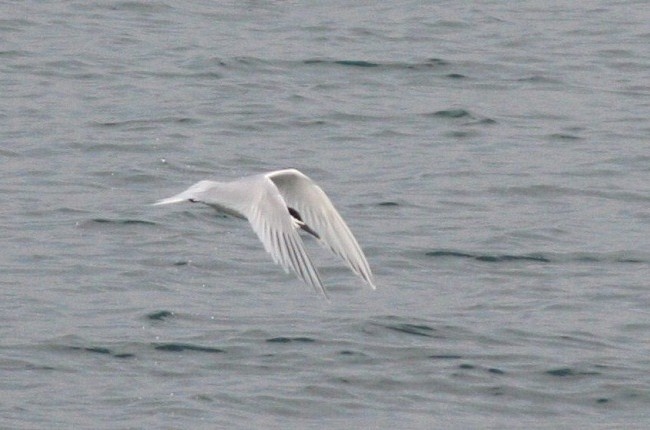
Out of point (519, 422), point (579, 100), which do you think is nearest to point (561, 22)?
point (579, 100)

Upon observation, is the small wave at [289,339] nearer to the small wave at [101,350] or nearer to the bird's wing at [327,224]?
the bird's wing at [327,224]

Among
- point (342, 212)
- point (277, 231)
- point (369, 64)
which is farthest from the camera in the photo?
point (369, 64)

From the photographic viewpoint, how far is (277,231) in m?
8.74

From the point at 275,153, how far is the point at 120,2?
20.4 ft

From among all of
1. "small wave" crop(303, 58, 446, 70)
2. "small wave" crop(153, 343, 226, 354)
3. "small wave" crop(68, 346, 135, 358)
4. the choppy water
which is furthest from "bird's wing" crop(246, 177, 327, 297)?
"small wave" crop(303, 58, 446, 70)

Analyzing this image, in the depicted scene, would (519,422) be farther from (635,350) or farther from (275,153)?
(275,153)

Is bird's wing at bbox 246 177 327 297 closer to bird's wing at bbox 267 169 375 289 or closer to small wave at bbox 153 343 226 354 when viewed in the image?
bird's wing at bbox 267 169 375 289

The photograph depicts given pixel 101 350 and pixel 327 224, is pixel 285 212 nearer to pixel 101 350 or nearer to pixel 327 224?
pixel 327 224

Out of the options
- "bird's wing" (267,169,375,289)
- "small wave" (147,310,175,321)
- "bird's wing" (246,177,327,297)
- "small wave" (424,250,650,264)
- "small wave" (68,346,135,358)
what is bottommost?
"small wave" (68,346,135,358)

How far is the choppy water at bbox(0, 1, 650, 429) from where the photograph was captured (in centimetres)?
952

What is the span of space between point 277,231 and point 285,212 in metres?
0.12

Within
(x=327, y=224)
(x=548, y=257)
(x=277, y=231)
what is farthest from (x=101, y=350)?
(x=548, y=257)

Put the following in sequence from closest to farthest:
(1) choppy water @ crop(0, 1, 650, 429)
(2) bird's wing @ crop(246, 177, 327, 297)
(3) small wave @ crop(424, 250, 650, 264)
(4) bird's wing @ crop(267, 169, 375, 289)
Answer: (2) bird's wing @ crop(246, 177, 327, 297), (1) choppy water @ crop(0, 1, 650, 429), (4) bird's wing @ crop(267, 169, 375, 289), (3) small wave @ crop(424, 250, 650, 264)

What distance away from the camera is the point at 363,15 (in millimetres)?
19188
